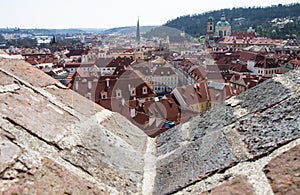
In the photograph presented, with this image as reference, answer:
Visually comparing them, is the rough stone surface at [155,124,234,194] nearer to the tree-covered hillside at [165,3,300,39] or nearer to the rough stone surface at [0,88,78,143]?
the rough stone surface at [0,88,78,143]

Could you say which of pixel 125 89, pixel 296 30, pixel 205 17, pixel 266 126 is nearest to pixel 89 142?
pixel 266 126

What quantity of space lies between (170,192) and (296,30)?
114 meters

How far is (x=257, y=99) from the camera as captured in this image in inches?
64.2

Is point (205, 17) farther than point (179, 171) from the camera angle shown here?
Yes

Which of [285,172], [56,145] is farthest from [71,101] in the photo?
[285,172]

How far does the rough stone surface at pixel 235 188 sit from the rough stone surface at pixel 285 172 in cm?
6

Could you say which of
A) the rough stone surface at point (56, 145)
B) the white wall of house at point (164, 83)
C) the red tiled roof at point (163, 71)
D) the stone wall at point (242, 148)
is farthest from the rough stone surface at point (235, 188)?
the red tiled roof at point (163, 71)

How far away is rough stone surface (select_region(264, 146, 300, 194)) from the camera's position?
3.06 ft

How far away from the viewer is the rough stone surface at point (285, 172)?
93 cm

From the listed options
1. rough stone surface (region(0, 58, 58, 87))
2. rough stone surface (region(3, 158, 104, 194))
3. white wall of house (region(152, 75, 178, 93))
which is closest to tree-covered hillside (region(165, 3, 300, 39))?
white wall of house (region(152, 75, 178, 93))

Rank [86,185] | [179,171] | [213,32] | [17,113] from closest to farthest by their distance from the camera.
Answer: [86,185]
[17,113]
[179,171]
[213,32]

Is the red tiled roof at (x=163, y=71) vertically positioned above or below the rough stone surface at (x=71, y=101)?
below

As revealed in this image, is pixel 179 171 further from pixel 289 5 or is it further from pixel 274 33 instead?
pixel 289 5

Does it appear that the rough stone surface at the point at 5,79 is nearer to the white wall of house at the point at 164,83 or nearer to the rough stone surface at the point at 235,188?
the rough stone surface at the point at 235,188
